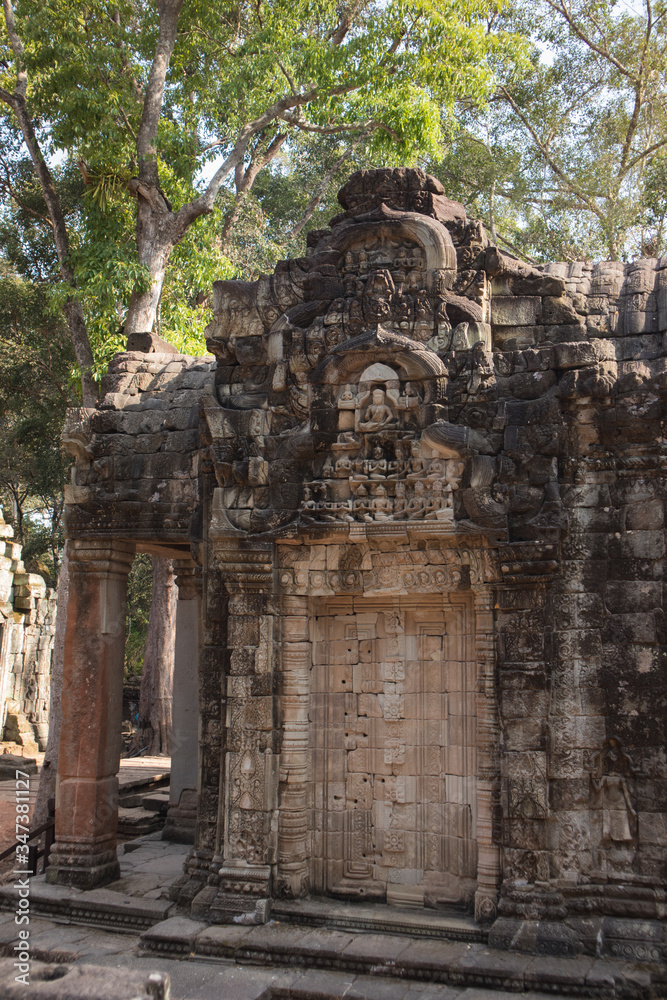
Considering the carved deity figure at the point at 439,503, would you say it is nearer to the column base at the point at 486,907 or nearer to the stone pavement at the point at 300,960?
the column base at the point at 486,907

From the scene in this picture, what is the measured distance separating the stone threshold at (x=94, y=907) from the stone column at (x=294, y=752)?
3.88 ft

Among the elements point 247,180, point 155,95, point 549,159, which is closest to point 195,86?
point 155,95

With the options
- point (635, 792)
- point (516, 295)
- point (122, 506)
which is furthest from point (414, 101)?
point (635, 792)

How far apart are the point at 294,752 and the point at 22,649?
14031mm

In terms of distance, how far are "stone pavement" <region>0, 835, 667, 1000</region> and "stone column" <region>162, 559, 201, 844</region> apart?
7.63ft

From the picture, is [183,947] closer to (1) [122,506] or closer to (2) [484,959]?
(2) [484,959]

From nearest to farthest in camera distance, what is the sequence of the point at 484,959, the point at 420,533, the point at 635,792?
the point at 484,959 < the point at 635,792 < the point at 420,533

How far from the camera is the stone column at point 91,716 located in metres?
8.20

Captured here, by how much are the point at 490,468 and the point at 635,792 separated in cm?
280

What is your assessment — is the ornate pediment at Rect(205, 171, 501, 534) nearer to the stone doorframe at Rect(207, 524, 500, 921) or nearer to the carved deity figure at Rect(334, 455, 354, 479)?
→ the carved deity figure at Rect(334, 455, 354, 479)

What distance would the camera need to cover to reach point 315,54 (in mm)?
13109

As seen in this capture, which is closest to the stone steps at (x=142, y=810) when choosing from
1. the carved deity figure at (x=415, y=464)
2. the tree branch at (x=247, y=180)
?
the carved deity figure at (x=415, y=464)

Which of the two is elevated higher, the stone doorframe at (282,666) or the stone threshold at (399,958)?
the stone doorframe at (282,666)

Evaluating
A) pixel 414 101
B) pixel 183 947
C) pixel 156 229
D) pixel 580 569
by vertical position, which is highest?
pixel 414 101
